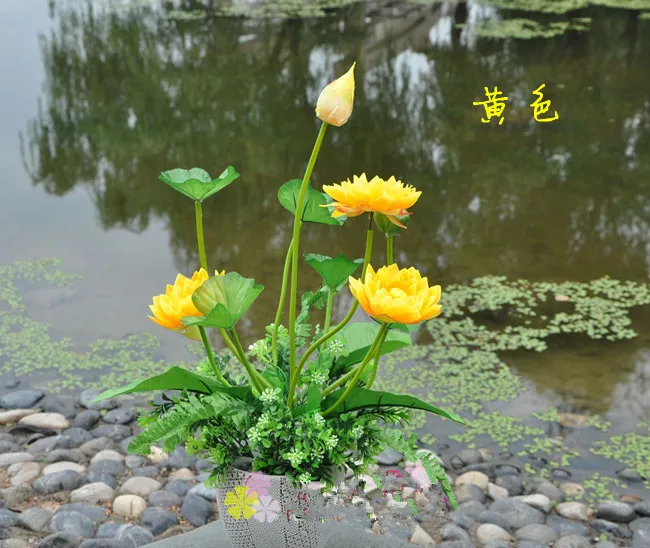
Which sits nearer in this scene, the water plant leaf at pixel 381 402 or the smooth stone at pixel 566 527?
the water plant leaf at pixel 381 402

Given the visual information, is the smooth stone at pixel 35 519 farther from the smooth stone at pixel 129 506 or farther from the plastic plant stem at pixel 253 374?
the plastic plant stem at pixel 253 374

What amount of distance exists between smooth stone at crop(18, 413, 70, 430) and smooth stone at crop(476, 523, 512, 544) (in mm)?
1206

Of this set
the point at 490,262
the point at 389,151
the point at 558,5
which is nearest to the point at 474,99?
the point at 389,151

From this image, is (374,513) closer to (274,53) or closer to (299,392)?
(299,392)

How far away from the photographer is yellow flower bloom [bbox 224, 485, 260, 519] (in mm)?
987

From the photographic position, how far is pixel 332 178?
4.36m

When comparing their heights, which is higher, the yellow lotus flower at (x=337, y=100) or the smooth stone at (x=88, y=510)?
the yellow lotus flower at (x=337, y=100)

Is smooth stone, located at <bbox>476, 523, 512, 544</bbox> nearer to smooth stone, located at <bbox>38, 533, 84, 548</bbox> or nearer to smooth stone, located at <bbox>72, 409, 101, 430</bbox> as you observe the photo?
smooth stone, located at <bbox>38, 533, 84, 548</bbox>

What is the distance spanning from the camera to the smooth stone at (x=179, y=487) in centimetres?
A: 217

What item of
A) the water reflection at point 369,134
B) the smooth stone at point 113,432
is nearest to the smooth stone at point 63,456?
the smooth stone at point 113,432

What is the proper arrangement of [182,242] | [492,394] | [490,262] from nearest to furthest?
[492,394] → [490,262] → [182,242]

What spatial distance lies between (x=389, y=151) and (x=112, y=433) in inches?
106

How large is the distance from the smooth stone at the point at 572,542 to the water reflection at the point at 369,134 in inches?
28.7

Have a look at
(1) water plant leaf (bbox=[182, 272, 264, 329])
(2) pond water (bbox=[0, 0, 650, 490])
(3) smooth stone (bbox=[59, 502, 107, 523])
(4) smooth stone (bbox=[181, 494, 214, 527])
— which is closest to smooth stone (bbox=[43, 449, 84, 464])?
Result: (3) smooth stone (bbox=[59, 502, 107, 523])
